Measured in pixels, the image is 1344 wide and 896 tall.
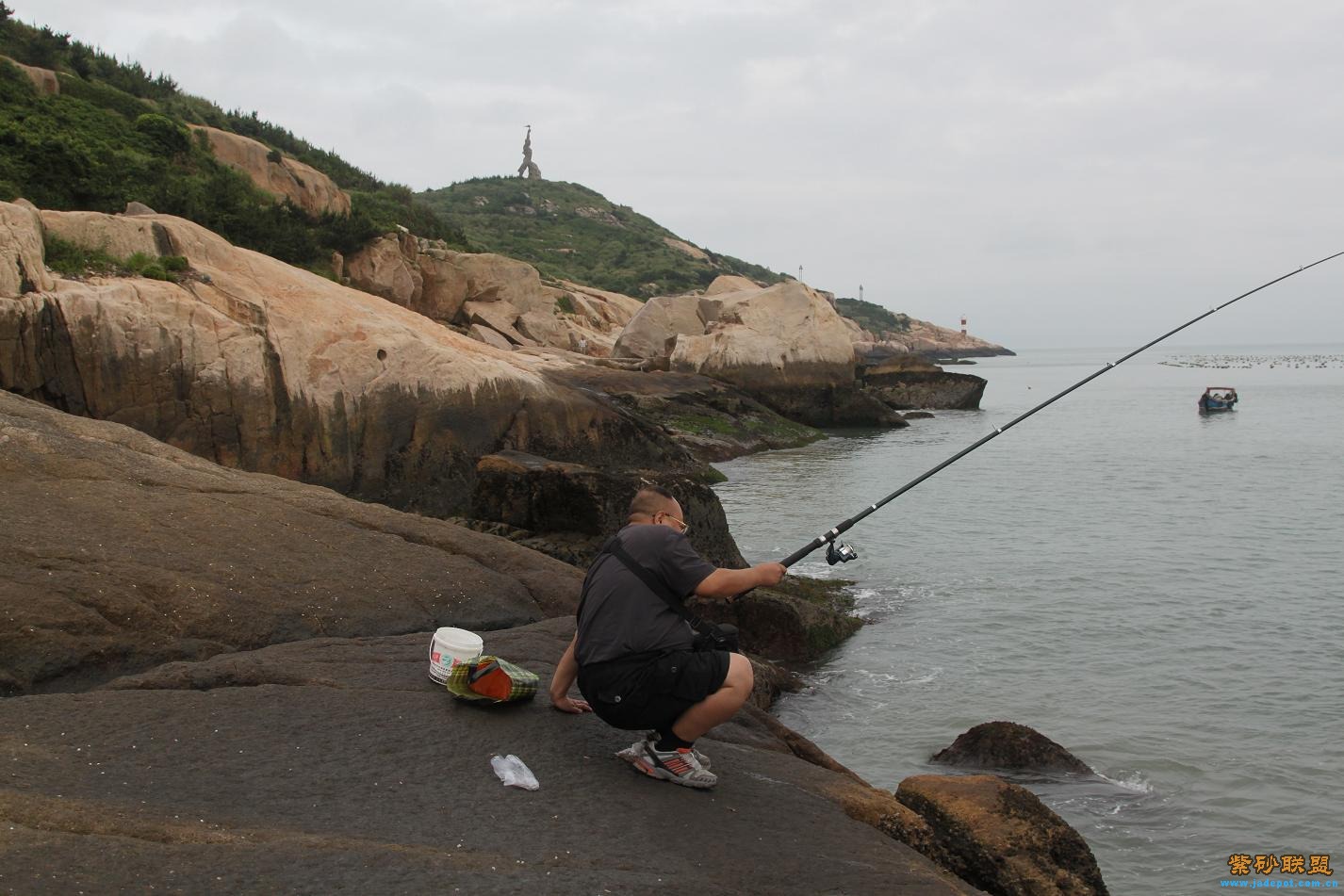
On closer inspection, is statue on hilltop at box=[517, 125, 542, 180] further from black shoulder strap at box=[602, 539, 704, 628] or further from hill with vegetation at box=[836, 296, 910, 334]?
black shoulder strap at box=[602, 539, 704, 628]

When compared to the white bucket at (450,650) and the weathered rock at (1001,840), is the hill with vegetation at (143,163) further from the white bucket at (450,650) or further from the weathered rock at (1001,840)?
the weathered rock at (1001,840)

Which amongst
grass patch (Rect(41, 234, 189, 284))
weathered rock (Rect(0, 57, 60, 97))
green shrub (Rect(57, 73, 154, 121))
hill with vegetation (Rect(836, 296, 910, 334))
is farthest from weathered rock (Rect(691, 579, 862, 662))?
hill with vegetation (Rect(836, 296, 910, 334))

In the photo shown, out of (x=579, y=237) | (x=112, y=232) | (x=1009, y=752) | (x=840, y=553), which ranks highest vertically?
(x=579, y=237)

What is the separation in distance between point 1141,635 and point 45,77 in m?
30.2

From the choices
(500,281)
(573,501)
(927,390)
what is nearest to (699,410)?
(500,281)

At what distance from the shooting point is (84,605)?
5.87 metres

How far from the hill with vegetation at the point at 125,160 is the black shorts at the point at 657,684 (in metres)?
18.7

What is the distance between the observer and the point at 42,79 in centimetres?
2922

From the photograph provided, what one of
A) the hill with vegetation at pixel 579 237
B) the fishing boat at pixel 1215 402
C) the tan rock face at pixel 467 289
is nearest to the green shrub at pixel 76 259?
the tan rock face at pixel 467 289

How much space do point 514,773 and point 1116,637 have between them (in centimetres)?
899

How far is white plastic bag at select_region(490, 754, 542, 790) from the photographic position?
4.64 m

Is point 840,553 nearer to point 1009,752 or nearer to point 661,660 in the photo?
point 661,660

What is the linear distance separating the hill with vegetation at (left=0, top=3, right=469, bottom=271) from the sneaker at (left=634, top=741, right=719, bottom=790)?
1888 cm

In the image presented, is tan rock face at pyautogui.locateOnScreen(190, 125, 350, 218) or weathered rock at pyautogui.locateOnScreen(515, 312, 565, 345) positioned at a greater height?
tan rock face at pyautogui.locateOnScreen(190, 125, 350, 218)
